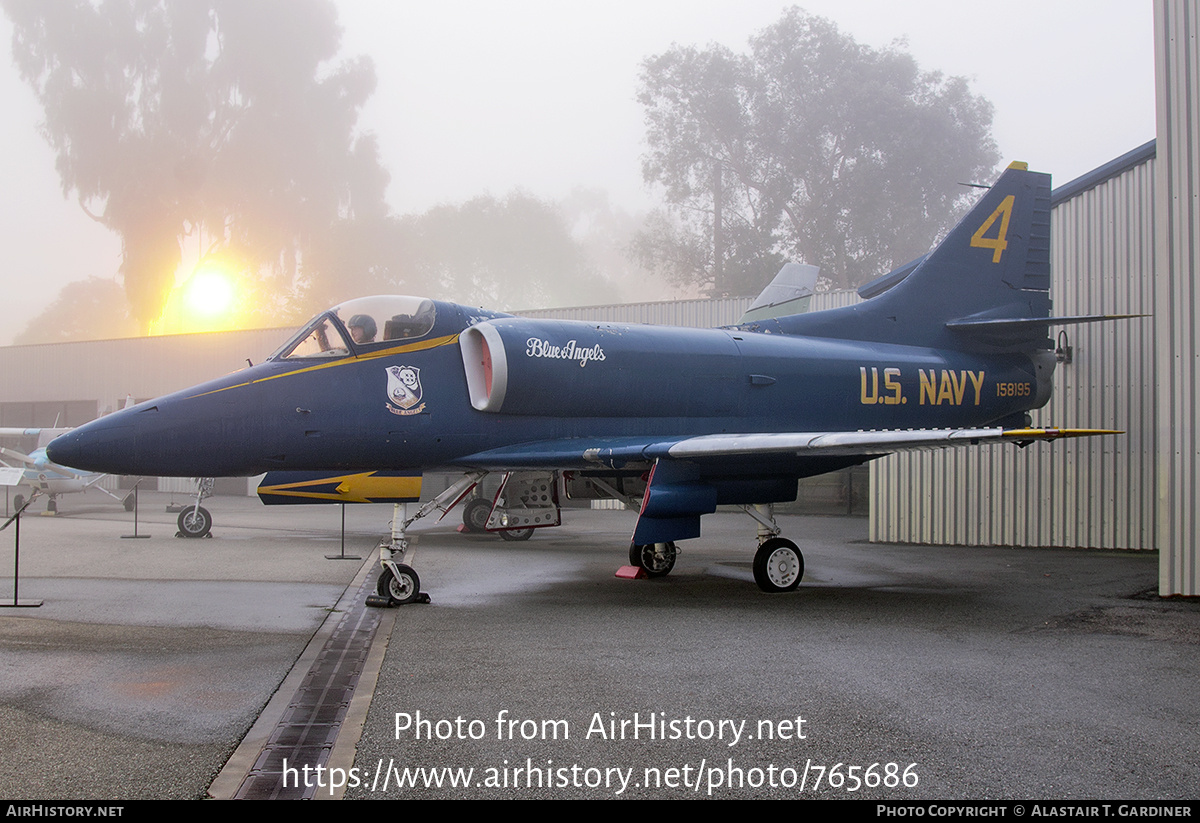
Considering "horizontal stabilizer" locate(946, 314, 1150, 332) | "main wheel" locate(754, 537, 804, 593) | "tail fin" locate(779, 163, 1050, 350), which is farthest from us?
"tail fin" locate(779, 163, 1050, 350)

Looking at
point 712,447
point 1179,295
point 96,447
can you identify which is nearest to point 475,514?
point 712,447

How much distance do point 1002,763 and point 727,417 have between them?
5.61 m

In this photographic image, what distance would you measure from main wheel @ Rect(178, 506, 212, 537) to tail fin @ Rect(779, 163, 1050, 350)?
422 inches

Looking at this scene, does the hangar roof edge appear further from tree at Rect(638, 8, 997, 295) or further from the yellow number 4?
tree at Rect(638, 8, 997, 295)

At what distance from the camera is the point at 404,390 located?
305 inches

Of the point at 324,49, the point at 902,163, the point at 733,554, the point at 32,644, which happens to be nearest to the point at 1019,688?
the point at 32,644

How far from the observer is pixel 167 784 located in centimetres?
337

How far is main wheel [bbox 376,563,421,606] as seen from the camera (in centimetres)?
771

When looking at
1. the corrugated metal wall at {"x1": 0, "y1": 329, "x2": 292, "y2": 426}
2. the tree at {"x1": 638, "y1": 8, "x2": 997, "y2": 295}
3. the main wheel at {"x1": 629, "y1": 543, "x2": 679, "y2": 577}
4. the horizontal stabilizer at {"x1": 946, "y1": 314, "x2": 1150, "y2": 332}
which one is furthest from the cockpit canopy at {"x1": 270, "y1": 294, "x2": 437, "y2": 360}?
the tree at {"x1": 638, "y1": 8, "x2": 997, "y2": 295}

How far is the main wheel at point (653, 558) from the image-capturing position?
32.9ft

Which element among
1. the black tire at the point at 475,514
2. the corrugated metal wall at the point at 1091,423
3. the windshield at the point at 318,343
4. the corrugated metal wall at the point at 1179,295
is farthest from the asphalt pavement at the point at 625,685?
the black tire at the point at 475,514

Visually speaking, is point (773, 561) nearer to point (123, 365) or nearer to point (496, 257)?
point (123, 365)

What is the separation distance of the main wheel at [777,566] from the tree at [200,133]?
5726 centimetres

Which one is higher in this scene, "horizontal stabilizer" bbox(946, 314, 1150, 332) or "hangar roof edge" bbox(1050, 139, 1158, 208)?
"hangar roof edge" bbox(1050, 139, 1158, 208)
